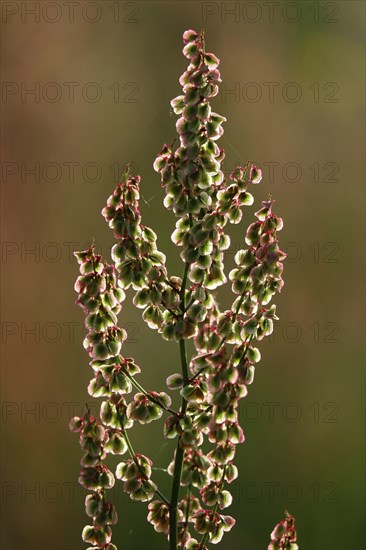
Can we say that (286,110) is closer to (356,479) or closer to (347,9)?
(347,9)

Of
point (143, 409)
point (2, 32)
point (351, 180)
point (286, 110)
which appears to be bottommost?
point (143, 409)

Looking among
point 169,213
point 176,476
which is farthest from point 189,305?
point 169,213

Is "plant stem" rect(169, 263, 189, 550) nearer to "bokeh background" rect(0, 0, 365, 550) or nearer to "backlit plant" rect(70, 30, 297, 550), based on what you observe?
"backlit plant" rect(70, 30, 297, 550)

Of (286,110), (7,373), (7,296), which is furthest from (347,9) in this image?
(7,373)

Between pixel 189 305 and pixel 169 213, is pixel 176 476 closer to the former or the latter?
pixel 189 305

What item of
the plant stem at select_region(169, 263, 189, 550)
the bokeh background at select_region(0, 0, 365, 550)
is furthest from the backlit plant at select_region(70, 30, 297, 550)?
the bokeh background at select_region(0, 0, 365, 550)

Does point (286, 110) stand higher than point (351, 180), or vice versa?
point (286, 110)

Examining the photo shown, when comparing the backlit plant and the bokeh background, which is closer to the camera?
the backlit plant
